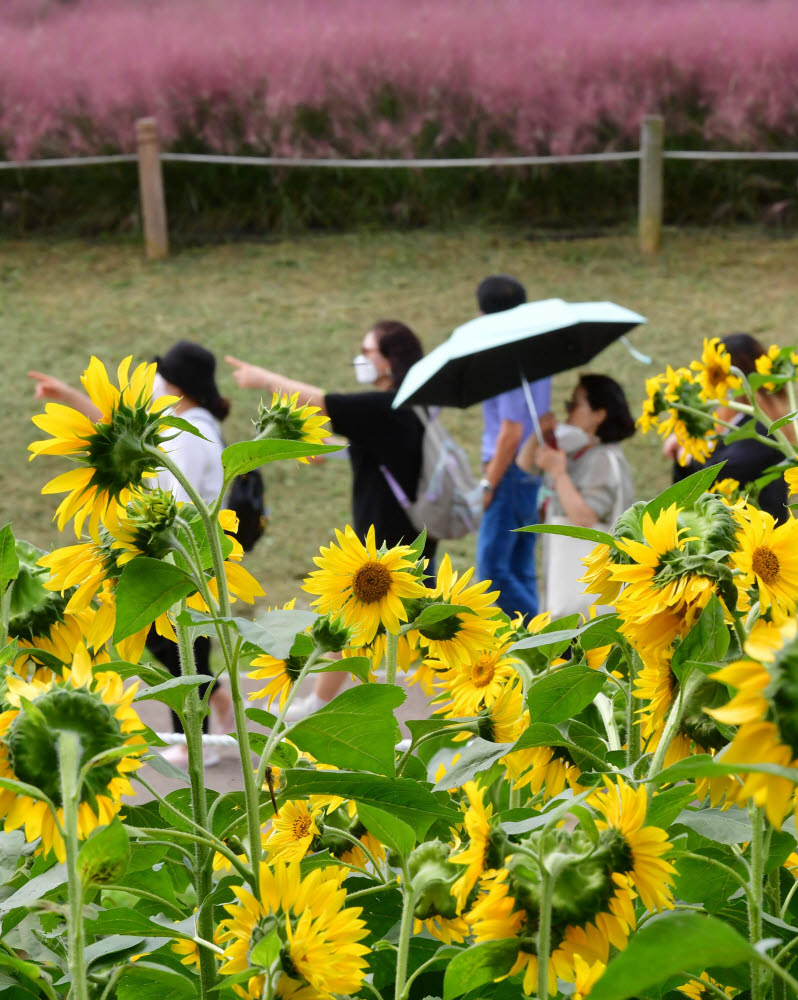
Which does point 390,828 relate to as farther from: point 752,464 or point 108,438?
point 752,464

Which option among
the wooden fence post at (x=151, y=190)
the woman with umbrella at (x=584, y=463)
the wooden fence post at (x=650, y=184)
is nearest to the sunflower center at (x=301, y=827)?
the woman with umbrella at (x=584, y=463)

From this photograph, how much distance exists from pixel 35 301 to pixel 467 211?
2.89 metres

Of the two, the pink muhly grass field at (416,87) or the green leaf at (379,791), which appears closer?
the green leaf at (379,791)

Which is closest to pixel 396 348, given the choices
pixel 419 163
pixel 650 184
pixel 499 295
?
pixel 499 295

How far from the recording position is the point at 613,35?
9.13 m

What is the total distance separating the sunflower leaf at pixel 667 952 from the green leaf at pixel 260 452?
0.81ft

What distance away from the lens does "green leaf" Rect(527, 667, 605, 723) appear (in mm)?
670

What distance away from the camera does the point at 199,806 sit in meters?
0.61

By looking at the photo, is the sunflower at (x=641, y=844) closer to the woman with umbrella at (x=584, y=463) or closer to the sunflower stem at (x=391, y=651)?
the sunflower stem at (x=391, y=651)

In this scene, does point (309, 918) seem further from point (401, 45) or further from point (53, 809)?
point (401, 45)

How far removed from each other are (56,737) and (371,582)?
28cm

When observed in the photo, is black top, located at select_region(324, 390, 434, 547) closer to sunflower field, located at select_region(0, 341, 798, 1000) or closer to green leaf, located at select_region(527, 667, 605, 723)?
sunflower field, located at select_region(0, 341, 798, 1000)

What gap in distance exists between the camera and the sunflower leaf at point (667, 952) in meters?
0.38

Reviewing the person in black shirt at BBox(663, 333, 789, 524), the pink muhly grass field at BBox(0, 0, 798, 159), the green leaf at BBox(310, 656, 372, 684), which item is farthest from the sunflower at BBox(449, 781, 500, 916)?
the pink muhly grass field at BBox(0, 0, 798, 159)
